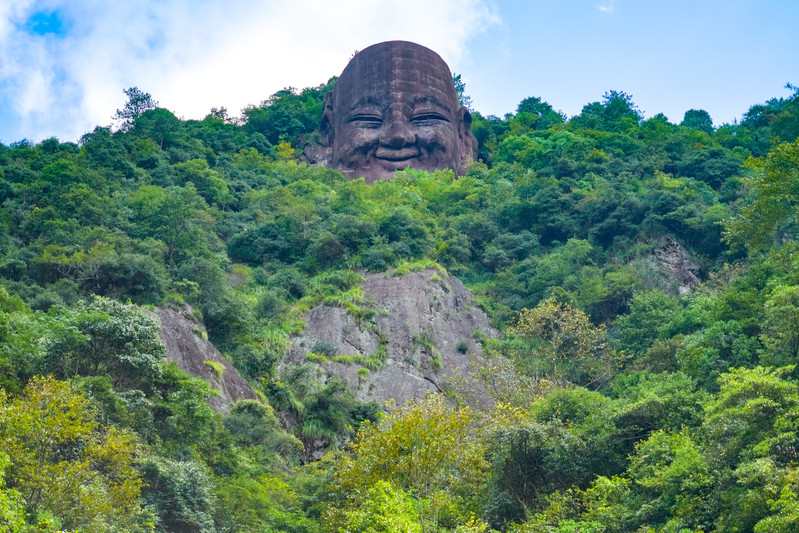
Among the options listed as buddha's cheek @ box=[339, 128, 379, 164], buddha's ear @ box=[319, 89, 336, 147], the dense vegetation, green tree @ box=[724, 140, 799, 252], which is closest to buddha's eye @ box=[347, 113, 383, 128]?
buddha's cheek @ box=[339, 128, 379, 164]

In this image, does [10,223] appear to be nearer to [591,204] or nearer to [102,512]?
[102,512]

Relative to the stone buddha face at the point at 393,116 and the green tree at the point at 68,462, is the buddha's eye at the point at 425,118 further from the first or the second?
the green tree at the point at 68,462

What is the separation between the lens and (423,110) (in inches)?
2153

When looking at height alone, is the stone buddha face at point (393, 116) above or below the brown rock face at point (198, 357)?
above

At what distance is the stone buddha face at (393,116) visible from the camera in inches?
2124

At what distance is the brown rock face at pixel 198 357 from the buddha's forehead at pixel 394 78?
2992cm

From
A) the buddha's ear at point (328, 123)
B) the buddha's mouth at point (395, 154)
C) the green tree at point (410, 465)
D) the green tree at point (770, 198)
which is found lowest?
the green tree at point (410, 465)

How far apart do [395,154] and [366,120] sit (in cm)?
319

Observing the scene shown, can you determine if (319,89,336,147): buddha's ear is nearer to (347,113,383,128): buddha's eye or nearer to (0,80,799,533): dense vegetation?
(347,113,383,128): buddha's eye

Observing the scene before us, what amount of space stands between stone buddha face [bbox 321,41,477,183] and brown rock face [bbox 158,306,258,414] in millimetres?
26771

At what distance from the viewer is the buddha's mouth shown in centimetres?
5388

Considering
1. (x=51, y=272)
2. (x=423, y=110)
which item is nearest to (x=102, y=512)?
(x=51, y=272)

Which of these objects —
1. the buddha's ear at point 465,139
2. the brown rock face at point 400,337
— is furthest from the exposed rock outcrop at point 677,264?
the buddha's ear at point 465,139

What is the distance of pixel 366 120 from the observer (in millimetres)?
54844
